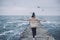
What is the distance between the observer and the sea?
2.09 metres

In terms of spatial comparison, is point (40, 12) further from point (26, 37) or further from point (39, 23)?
point (26, 37)

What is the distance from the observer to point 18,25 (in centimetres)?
213

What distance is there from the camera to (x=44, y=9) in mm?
2172

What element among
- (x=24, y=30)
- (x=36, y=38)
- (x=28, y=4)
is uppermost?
(x=28, y=4)

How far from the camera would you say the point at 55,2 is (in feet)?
7.24

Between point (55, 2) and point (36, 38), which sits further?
point (55, 2)

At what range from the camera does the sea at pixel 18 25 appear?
6.84ft

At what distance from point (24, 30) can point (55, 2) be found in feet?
2.50

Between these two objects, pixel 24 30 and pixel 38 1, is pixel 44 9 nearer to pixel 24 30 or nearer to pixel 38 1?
pixel 38 1

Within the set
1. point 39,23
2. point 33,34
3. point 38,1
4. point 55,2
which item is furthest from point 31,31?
point 55,2

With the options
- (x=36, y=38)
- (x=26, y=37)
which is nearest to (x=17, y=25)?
(x=26, y=37)

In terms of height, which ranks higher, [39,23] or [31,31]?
[39,23]

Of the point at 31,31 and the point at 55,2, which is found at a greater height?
the point at 55,2

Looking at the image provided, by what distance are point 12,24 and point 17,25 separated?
0.30 ft
